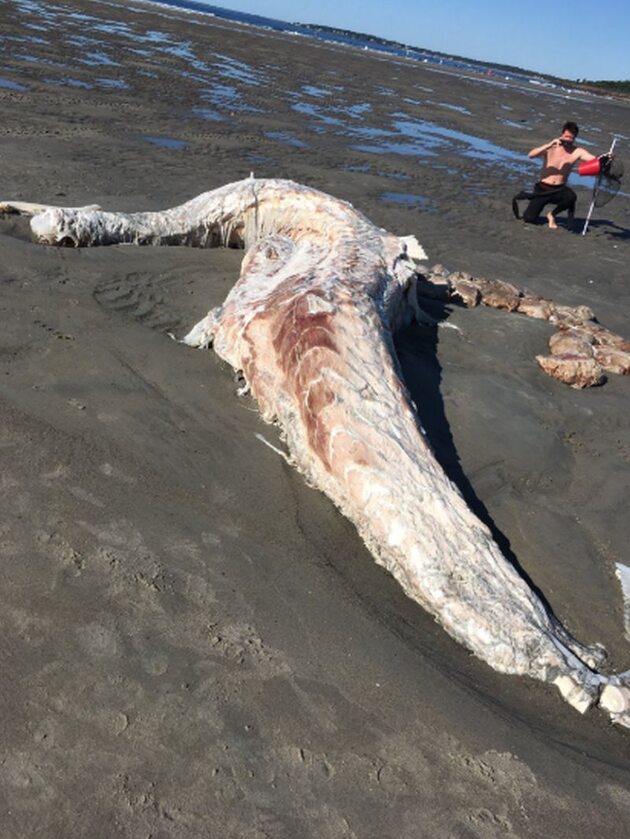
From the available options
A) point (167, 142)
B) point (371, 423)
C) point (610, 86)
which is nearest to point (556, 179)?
point (167, 142)

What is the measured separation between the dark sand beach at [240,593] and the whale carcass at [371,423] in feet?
0.38

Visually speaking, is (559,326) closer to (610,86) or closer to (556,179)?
(556,179)

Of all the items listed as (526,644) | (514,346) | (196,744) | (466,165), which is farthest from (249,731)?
(466,165)

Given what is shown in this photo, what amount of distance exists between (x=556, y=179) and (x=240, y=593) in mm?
10846

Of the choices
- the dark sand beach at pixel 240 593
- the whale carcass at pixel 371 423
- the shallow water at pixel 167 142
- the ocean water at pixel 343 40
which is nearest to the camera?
the dark sand beach at pixel 240 593

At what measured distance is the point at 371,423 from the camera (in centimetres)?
383

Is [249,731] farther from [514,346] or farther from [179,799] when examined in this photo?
[514,346]

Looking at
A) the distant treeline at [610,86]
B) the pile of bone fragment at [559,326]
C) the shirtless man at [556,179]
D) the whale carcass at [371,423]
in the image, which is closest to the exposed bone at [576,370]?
the pile of bone fragment at [559,326]

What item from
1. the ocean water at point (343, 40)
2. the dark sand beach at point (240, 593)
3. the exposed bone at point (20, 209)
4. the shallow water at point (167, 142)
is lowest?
the dark sand beach at point (240, 593)

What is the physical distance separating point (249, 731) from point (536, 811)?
102cm

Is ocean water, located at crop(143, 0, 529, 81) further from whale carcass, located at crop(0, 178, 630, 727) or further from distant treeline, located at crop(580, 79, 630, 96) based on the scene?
whale carcass, located at crop(0, 178, 630, 727)

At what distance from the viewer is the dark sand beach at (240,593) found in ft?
7.78

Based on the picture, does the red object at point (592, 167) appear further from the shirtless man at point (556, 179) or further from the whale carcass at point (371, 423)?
the whale carcass at point (371, 423)

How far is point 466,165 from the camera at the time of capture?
51.8ft
